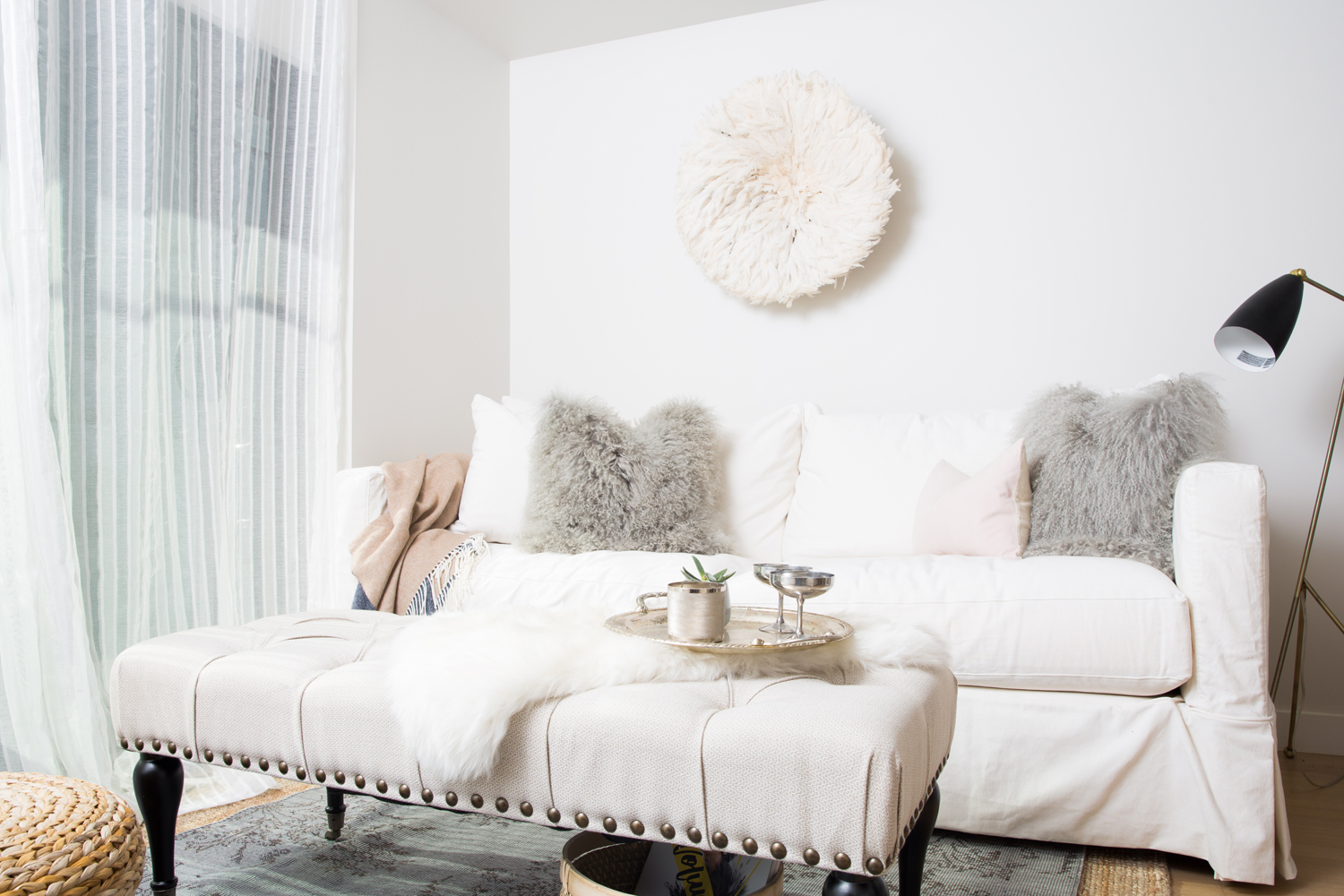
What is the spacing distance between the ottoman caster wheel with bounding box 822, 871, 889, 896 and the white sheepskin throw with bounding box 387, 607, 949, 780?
0.30 m

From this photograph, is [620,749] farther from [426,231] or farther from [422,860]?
[426,231]

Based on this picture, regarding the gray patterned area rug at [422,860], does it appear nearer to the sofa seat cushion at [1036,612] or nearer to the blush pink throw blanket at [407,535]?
the sofa seat cushion at [1036,612]

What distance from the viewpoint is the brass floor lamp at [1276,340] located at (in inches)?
79.2

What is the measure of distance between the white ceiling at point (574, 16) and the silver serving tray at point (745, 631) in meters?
2.40

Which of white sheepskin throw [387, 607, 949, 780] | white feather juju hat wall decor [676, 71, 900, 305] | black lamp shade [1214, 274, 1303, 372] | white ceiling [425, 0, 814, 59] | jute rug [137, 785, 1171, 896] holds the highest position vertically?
white ceiling [425, 0, 814, 59]

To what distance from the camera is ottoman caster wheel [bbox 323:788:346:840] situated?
171 centimetres

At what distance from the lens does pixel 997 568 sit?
179 centimetres

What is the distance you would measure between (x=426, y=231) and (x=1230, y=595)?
255 centimetres

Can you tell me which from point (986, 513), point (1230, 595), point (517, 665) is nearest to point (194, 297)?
point (517, 665)

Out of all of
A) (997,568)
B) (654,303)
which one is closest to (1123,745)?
(997,568)

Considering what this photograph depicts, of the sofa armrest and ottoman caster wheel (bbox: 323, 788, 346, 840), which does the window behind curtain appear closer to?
ottoman caster wheel (bbox: 323, 788, 346, 840)

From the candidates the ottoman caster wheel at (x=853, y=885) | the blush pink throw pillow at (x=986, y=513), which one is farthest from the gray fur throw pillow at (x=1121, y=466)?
the ottoman caster wheel at (x=853, y=885)

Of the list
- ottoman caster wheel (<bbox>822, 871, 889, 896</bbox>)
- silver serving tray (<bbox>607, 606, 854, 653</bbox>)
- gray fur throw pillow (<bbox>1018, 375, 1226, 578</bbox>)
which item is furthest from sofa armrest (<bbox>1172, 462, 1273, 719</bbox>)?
ottoman caster wheel (<bbox>822, 871, 889, 896</bbox>)

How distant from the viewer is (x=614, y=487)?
226 centimetres
